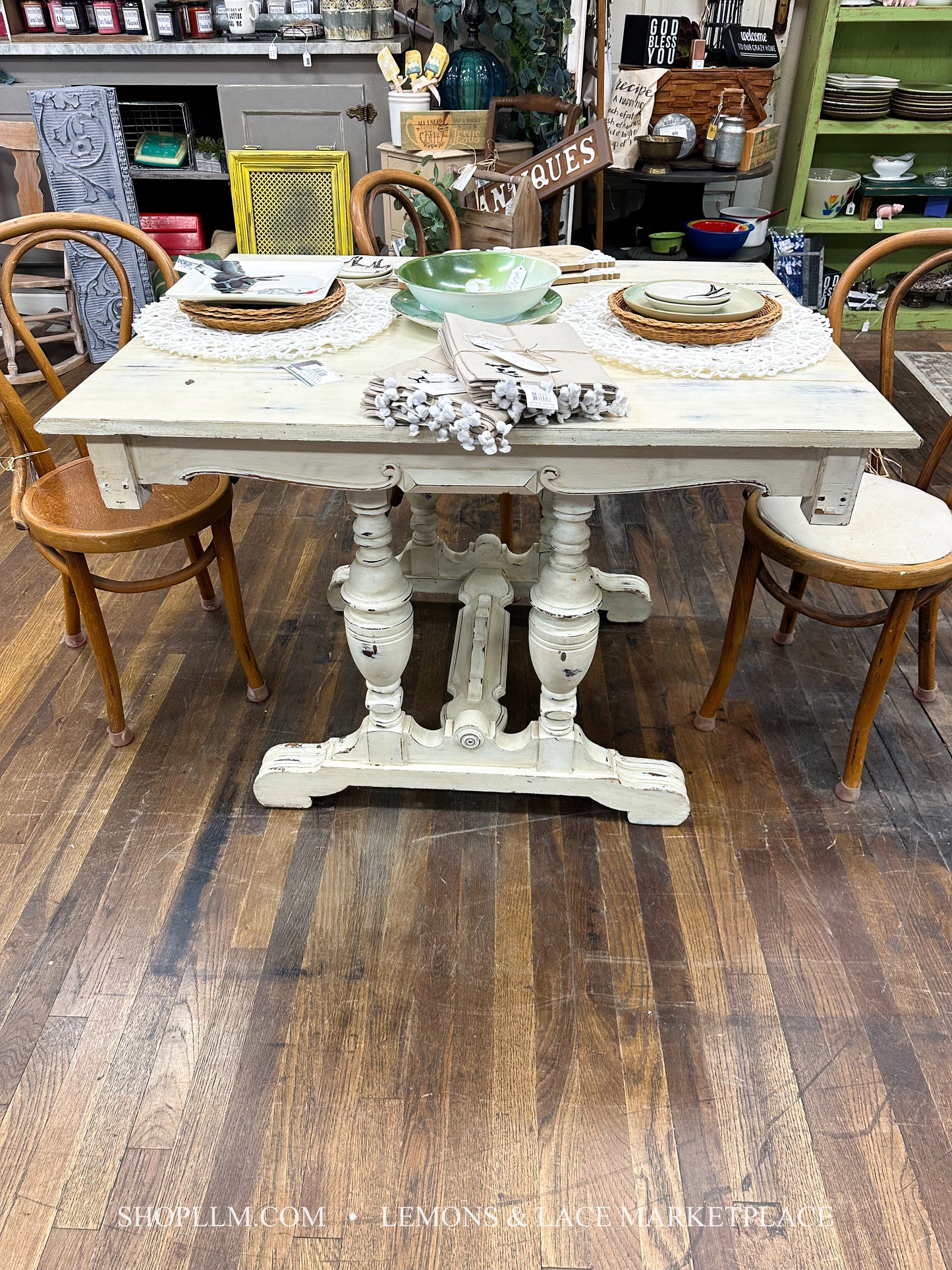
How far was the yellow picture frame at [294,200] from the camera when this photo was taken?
3.48m

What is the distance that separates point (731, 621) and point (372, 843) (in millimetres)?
844

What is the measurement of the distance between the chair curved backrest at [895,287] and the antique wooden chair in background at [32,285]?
2764 mm

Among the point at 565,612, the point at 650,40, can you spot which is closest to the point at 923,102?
the point at 650,40

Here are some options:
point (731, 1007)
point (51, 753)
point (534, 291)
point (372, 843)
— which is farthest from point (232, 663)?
point (731, 1007)

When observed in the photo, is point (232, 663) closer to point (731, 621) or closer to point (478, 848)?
point (478, 848)

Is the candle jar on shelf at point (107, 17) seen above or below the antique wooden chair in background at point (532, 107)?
above

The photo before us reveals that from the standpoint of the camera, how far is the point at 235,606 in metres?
1.96

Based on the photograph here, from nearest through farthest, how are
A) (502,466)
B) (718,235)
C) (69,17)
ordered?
(502,466), (718,235), (69,17)

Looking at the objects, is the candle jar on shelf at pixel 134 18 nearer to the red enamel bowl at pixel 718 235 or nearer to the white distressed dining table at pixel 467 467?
the red enamel bowl at pixel 718 235

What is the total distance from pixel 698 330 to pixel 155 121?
11.2ft

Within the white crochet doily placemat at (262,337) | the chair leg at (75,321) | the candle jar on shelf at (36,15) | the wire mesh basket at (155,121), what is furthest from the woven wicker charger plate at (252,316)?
the candle jar on shelf at (36,15)

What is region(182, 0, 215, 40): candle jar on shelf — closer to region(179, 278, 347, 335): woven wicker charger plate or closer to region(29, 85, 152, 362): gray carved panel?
region(29, 85, 152, 362): gray carved panel

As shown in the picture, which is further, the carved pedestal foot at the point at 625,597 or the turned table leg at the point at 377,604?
the carved pedestal foot at the point at 625,597

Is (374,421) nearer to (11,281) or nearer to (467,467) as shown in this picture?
(467,467)
